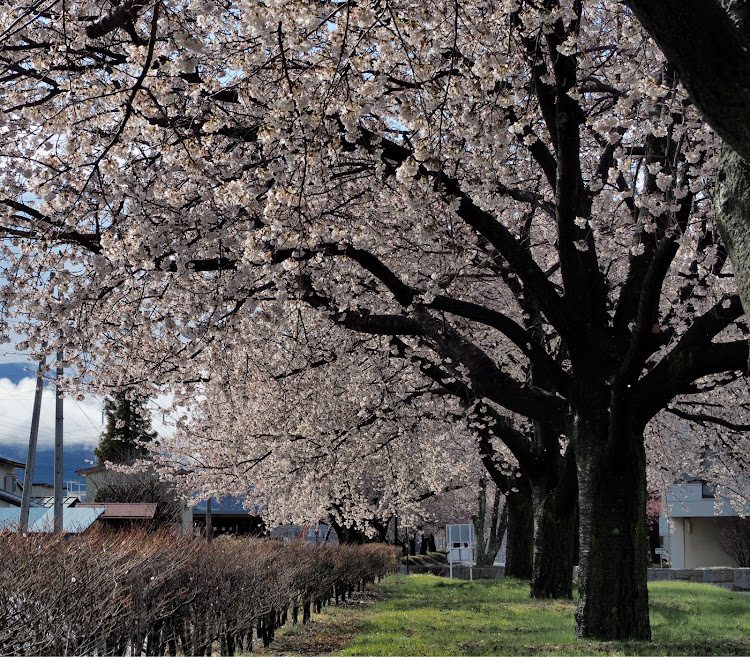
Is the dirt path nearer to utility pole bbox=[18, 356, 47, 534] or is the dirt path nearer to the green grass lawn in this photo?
the green grass lawn

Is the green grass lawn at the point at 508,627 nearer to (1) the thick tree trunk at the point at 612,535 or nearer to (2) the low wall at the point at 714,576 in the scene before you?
(1) the thick tree trunk at the point at 612,535

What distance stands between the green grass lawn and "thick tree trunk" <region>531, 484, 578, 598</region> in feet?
2.13

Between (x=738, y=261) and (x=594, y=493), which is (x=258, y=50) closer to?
(x=738, y=261)

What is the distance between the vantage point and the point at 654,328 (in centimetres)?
858

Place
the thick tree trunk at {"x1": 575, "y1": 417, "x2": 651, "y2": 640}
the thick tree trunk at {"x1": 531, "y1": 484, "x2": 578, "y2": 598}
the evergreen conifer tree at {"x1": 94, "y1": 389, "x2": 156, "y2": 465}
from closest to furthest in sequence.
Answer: the thick tree trunk at {"x1": 575, "y1": 417, "x2": 651, "y2": 640} < the thick tree trunk at {"x1": 531, "y1": 484, "x2": 578, "y2": 598} < the evergreen conifer tree at {"x1": 94, "y1": 389, "x2": 156, "y2": 465}

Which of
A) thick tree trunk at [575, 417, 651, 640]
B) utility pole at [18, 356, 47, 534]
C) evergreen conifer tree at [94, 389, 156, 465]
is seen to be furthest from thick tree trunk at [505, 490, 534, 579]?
evergreen conifer tree at [94, 389, 156, 465]

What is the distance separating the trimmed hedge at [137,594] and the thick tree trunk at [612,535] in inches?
164

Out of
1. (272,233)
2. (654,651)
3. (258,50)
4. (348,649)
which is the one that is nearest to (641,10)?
(258,50)

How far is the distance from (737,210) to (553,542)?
12.3 m

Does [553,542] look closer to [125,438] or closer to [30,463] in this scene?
[30,463]

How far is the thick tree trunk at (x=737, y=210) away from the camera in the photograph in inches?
167

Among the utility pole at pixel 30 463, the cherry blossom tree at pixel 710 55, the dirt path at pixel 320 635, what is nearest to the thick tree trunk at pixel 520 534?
the dirt path at pixel 320 635

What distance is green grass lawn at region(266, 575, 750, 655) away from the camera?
28.4ft

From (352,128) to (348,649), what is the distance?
6.73 metres
